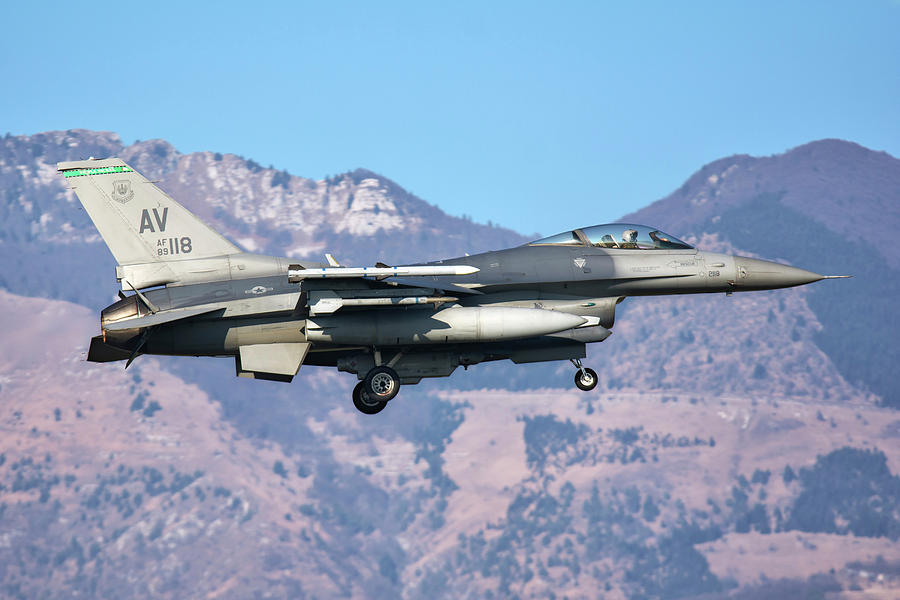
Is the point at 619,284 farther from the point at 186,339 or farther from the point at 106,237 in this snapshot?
the point at 106,237

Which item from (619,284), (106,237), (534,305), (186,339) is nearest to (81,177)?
(106,237)

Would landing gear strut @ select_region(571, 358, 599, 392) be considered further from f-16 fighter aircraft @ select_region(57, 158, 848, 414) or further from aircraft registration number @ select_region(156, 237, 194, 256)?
aircraft registration number @ select_region(156, 237, 194, 256)

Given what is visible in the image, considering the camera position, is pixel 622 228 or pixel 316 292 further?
pixel 622 228

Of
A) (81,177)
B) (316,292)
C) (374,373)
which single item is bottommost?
(374,373)

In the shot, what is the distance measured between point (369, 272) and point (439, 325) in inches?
87.0

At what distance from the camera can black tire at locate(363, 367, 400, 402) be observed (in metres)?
23.5

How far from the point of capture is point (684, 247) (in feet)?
83.3

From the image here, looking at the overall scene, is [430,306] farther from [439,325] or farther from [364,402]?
[364,402]

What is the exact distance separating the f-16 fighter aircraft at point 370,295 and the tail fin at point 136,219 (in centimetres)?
3

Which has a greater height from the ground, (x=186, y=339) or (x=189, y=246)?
(x=189, y=246)

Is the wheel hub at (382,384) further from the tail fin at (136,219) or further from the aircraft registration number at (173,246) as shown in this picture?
the aircraft registration number at (173,246)

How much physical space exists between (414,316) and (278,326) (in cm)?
255

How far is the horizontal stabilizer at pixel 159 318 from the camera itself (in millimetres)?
22484

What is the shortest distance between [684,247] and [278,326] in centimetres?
838
